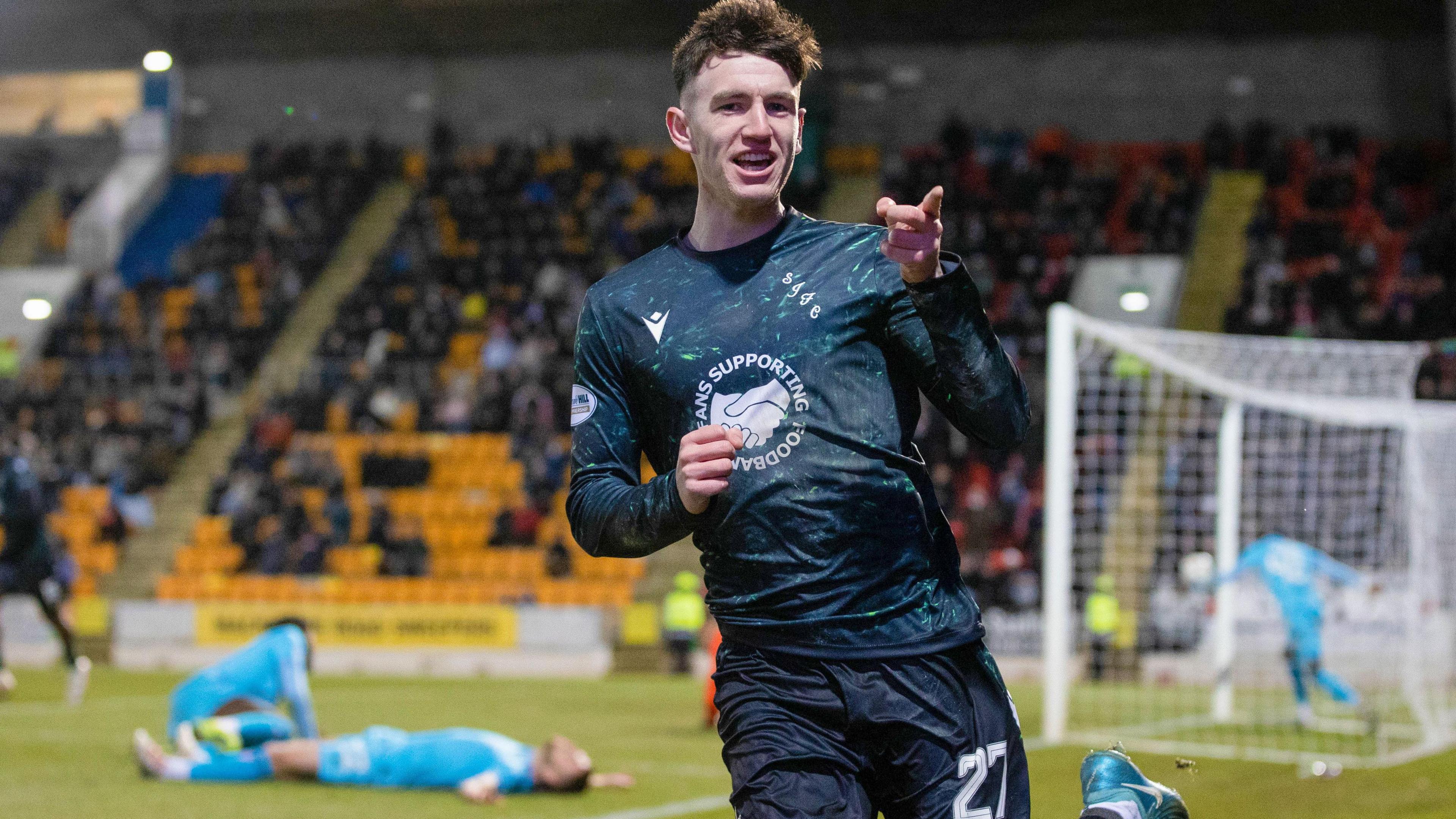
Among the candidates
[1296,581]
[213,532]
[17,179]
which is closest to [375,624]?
[213,532]

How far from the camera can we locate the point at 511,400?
21812 millimetres

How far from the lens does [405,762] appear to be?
8.17 m

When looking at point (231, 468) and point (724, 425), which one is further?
point (231, 468)

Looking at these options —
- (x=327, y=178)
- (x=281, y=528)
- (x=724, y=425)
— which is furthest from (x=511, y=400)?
(x=724, y=425)

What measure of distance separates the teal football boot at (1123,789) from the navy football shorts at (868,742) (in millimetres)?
142

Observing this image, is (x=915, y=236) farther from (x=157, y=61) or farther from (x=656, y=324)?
(x=157, y=61)

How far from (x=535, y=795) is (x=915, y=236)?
20.6 ft

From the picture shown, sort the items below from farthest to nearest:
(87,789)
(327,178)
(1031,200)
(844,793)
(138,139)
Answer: (138,139)
(327,178)
(1031,200)
(87,789)
(844,793)

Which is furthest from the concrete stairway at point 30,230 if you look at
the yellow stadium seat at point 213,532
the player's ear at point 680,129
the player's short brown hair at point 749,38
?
the player's short brown hair at point 749,38

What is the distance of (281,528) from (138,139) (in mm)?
12509

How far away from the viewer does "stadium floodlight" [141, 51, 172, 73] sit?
25.2 meters

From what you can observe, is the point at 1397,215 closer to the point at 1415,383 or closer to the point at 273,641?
the point at 1415,383

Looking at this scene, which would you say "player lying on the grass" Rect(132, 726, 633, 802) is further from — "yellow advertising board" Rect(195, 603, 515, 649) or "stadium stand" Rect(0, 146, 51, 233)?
"stadium stand" Rect(0, 146, 51, 233)

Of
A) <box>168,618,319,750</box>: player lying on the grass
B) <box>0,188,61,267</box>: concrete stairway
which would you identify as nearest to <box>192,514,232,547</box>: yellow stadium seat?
<box>0,188,61,267</box>: concrete stairway
